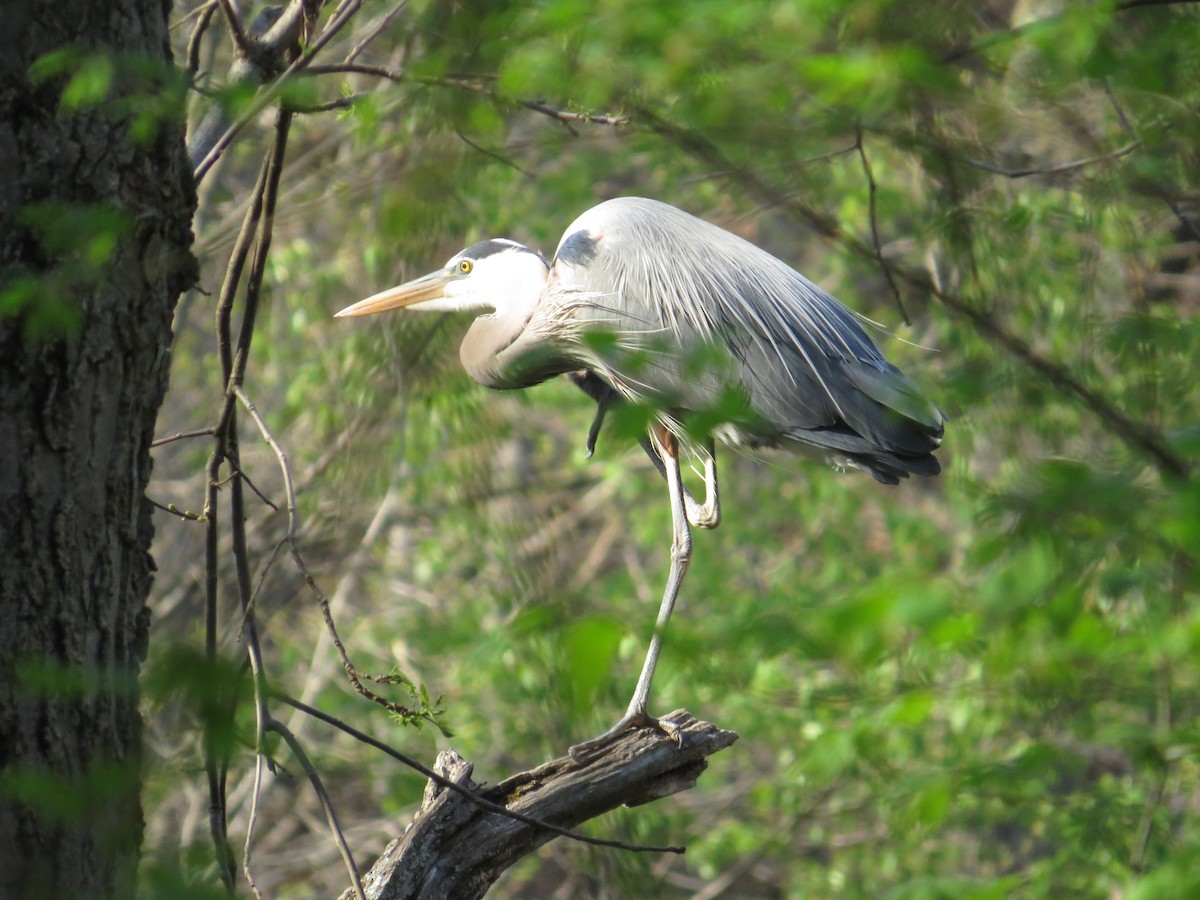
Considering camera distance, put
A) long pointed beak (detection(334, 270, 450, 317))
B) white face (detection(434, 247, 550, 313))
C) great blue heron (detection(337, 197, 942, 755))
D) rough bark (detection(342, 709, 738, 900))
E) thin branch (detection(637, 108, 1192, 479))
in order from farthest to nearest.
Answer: long pointed beak (detection(334, 270, 450, 317)) < white face (detection(434, 247, 550, 313)) < great blue heron (detection(337, 197, 942, 755)) < rough bark (detection(342, 709, 738, 900)) < thin branch (detection(637, 108, 1192, 479))

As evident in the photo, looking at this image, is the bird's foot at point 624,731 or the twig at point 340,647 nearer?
the twig at point 340,647

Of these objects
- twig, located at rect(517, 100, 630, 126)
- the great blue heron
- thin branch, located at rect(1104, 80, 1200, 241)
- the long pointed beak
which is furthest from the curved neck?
thin branch, located at rect(1104, 80, 1200, 241)

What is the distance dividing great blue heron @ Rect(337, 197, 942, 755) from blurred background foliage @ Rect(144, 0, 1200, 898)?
0.32 meters

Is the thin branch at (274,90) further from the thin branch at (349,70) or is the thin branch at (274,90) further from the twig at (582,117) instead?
the twig at (582,117)

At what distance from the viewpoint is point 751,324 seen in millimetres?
3635

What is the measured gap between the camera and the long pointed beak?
3912 millimetres

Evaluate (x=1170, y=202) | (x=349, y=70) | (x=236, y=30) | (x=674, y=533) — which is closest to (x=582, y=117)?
(x=349, y=70)

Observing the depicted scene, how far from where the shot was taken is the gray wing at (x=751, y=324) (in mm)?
3379

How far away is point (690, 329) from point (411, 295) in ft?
3.16

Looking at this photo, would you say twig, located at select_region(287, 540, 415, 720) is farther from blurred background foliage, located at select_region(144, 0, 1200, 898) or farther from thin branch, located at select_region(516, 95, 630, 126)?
thin branch, located at select_region(516, 95, 630, 126)

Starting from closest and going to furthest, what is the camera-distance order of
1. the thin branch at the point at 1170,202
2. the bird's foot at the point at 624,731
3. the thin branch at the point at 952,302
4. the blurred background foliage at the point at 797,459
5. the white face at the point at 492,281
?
the thin branch at the point at 952,302
the blurred background foliage at the point at 797,459
the thin branch at the point at 1170,202
the bird's foot at the point at 624,731
the white face at the point at 492,281

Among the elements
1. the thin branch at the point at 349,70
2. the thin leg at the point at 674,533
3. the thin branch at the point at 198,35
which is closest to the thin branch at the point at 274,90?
the thin branch at the point at 349,70

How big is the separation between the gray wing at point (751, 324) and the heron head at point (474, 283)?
6.9 inches

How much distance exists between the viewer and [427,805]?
2.49 metres
